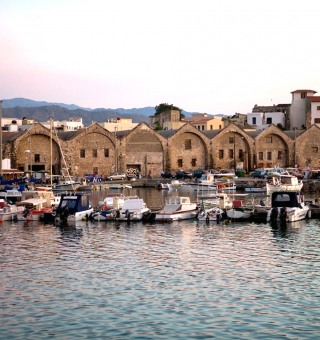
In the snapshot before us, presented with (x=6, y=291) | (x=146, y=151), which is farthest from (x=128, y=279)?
(x=146, y=151)

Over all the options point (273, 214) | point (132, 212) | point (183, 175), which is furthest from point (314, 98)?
point (132, 212)

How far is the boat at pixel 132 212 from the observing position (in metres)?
45.1

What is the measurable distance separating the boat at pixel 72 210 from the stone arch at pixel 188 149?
4443 cm

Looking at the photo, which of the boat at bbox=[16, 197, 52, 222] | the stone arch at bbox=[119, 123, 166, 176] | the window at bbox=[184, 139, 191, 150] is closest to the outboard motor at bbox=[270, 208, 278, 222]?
the boat at bbox=[16, 197, 52, 222]

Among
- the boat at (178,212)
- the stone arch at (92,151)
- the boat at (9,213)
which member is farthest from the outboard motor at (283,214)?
the stone arch at (92,151)

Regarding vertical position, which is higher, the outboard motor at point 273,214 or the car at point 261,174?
the car at point 261,174

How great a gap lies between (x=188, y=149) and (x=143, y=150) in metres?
6.91

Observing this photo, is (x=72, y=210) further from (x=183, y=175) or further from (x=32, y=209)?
(x=183, y=175)

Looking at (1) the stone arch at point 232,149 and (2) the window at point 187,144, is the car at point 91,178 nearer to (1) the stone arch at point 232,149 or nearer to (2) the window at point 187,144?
(2) the window at point 187,144

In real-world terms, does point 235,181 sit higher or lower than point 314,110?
lower

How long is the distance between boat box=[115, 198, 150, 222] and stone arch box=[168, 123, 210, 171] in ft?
144

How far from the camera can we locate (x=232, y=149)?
9425cm

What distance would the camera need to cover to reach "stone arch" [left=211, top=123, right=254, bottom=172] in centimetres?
9325

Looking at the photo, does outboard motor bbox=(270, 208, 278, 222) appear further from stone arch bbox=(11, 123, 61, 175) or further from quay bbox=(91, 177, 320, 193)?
stone arch bbox=(11, 123, 61, 175)
